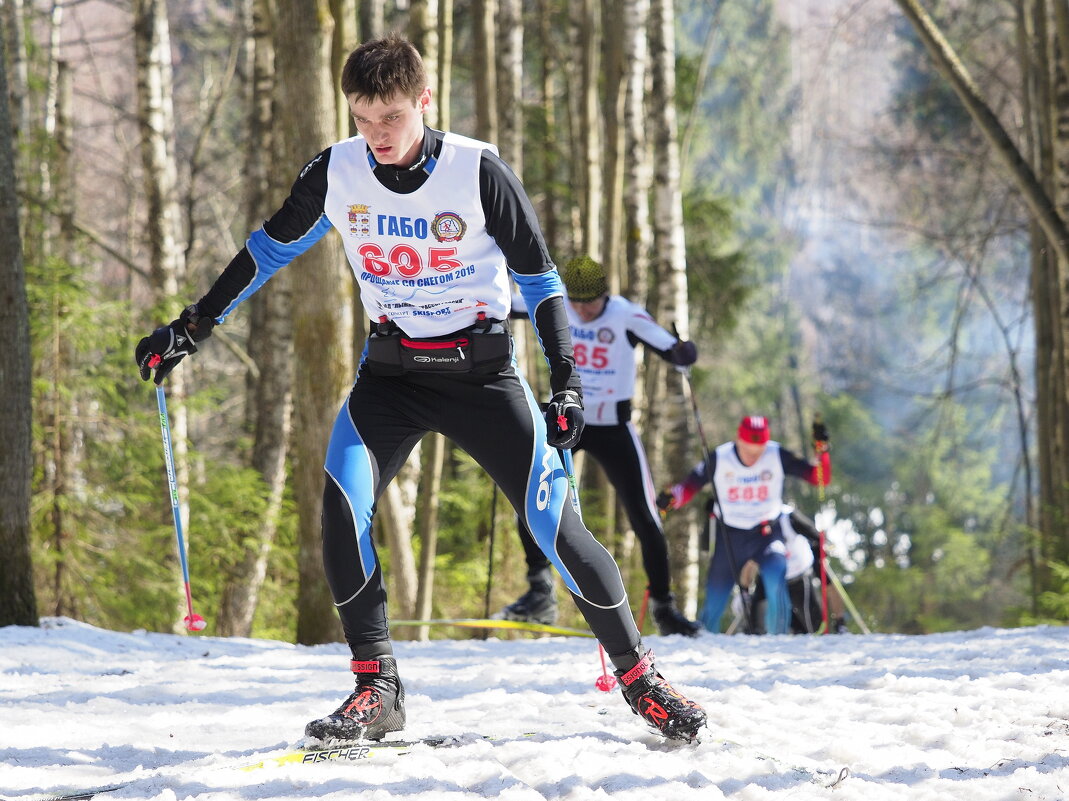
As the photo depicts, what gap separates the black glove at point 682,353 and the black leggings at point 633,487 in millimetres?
524

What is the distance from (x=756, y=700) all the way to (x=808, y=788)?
3.97 feet

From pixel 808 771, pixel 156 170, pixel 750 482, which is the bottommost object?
pixel 808 771

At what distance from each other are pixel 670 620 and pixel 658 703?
335 cm

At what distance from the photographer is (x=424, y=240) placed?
332cm

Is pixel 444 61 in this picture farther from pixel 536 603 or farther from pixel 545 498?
pixel 545 498

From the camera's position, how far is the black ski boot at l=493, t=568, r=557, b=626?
674 centimetres

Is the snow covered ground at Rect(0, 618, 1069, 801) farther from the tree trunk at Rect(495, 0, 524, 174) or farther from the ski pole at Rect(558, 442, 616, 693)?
the tree trunk at Rect(495, 0, 524, 174)

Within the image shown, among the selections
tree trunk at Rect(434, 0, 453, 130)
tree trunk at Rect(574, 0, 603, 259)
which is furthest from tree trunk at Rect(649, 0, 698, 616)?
tree trunk at Rect(434, 0, 453, 130)

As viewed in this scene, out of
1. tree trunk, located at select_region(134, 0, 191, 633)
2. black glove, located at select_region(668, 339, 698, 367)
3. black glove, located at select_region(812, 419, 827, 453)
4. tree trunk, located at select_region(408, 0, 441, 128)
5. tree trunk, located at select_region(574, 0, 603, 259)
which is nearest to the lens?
black glove, located at select_region(668, 339, 698, 367)

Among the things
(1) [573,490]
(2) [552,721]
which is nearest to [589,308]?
(1) [573,490]

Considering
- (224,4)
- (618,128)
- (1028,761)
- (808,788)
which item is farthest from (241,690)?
(224,4)

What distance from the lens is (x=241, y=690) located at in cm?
455

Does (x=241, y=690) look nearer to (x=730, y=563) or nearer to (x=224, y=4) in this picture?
(x=730, y=563)

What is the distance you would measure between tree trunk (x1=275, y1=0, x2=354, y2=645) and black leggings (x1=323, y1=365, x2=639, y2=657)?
3433 millimetres
